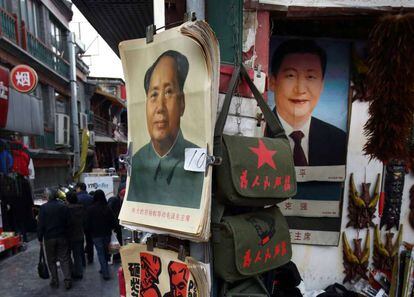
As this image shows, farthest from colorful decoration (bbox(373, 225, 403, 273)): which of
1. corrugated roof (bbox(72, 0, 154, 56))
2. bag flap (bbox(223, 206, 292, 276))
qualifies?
corrugated roof (bbox(72, 0, 154, 56))

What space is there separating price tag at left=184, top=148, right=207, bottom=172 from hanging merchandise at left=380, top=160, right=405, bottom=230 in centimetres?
291

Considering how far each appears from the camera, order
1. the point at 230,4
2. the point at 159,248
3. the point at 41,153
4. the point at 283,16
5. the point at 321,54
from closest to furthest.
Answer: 1. the point at 159,248
2. the point at 230,4
3. the point at 283,16
4. the point at 321,54
5. the point at 41,153

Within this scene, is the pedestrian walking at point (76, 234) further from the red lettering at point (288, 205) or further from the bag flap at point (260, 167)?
the bag flap at point (260, 167)

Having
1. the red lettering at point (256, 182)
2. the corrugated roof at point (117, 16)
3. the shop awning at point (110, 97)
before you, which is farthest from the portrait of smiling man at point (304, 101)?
the shop awning at point (110, 97)

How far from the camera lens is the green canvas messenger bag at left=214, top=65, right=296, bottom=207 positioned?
1396 millimetres

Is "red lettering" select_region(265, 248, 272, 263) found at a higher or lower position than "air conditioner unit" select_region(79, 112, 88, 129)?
lower

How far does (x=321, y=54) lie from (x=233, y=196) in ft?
8.24

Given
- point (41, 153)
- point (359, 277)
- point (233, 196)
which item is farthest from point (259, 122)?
point (41, 153)

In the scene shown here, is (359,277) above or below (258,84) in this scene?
below

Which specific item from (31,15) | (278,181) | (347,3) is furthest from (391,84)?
(31,15)

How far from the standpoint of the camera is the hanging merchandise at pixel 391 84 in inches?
86.7

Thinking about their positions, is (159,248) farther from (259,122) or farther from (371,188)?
(371,188)

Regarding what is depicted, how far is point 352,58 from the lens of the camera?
3283mm

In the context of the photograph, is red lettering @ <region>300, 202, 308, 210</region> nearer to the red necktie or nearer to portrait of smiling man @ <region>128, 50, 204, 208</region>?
the red necktie
